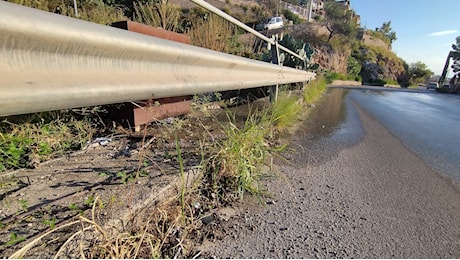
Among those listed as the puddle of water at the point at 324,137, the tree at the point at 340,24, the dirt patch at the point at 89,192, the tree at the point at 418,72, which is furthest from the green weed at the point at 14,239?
the tree at the point at 418,72

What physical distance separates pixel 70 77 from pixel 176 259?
0.79 m

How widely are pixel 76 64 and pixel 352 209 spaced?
4.97ft

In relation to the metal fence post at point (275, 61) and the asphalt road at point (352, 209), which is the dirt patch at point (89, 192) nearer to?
the asphalt road at point (352, 209)

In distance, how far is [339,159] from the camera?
228cm

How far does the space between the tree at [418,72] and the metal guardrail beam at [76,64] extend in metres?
64.6

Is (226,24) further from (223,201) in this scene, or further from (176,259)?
(176,259)

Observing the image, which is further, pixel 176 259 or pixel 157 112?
pixel 157 112

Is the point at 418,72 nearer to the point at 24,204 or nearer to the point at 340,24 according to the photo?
the point at 340,24

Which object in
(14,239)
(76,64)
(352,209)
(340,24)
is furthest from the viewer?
(340,24)

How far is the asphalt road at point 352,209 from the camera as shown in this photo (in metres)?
1.08

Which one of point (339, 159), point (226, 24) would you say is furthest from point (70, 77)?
point (226, 24)

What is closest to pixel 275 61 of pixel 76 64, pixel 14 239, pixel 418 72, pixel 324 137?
pixel 324 137

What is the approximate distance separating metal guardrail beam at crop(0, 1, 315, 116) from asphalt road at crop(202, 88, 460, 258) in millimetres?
778

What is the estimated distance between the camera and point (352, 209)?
1.40 metres
